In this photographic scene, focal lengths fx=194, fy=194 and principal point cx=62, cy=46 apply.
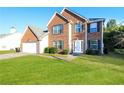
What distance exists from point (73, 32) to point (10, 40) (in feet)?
13.3

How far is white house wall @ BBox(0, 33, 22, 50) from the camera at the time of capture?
39.9ft

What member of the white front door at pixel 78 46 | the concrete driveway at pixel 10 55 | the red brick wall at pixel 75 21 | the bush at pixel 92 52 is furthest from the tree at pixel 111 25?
the concrete driveway at pixel 10 55

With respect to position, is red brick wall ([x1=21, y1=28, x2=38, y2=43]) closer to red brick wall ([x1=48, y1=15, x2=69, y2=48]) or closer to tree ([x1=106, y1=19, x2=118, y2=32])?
red brick wall ([x1=48, y1=15, x2=69, y2=48])

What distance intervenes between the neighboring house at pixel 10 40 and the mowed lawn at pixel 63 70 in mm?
929

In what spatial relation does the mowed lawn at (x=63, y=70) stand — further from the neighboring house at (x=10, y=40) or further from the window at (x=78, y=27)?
the window at (x=78, y=27)

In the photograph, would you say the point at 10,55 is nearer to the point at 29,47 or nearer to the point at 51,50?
the point at 29,47

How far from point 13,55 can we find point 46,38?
2.52 m

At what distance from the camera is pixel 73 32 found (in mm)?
12477

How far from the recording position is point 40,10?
10.1 metres

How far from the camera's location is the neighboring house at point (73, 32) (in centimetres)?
1170

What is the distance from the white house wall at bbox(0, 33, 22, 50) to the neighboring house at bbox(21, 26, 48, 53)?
1.34 ft

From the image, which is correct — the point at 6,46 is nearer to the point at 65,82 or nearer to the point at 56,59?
the point at 56,59

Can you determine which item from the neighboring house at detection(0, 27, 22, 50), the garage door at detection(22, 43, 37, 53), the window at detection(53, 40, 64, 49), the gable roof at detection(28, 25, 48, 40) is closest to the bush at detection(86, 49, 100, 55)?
the window at detection(53, 40, 64, 49)
